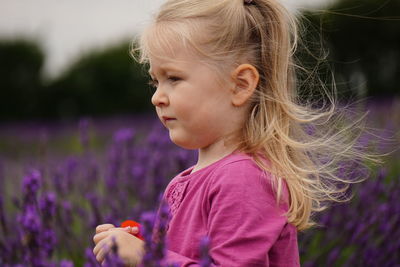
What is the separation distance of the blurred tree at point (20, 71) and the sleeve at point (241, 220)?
438 inches

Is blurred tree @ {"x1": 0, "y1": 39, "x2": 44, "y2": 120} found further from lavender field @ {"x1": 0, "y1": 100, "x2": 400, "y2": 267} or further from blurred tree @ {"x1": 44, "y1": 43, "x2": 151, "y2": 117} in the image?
lavender field @ {"x1": 0, "y1": 100, "x2": 400, "y2": 267}

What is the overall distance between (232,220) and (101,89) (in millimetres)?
11827

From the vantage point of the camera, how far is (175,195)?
Result: 6.16ft

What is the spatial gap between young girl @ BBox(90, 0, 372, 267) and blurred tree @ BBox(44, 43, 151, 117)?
10852 mm

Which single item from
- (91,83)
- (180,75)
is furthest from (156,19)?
(91,83)

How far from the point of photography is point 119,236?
167 centimetres

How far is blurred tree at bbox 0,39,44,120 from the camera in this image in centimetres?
1217

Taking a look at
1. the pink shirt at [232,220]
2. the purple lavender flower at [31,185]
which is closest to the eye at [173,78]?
the pink shirt at [232,220]

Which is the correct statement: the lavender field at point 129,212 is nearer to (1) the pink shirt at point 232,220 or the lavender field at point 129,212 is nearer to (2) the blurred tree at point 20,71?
(1) the pink shirt at point 232,220

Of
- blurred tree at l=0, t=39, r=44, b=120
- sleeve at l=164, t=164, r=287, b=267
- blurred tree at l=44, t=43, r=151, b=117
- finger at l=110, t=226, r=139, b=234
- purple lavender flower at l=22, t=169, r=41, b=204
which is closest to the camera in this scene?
sleeve at l=164, t=164, r=287, b=267

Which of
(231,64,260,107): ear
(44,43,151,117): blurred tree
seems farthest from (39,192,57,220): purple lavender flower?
(44,43,151,117): blurred tree

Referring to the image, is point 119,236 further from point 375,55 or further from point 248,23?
point 375,55

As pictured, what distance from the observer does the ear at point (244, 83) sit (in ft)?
6.00

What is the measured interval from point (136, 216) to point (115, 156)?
2.34ft
